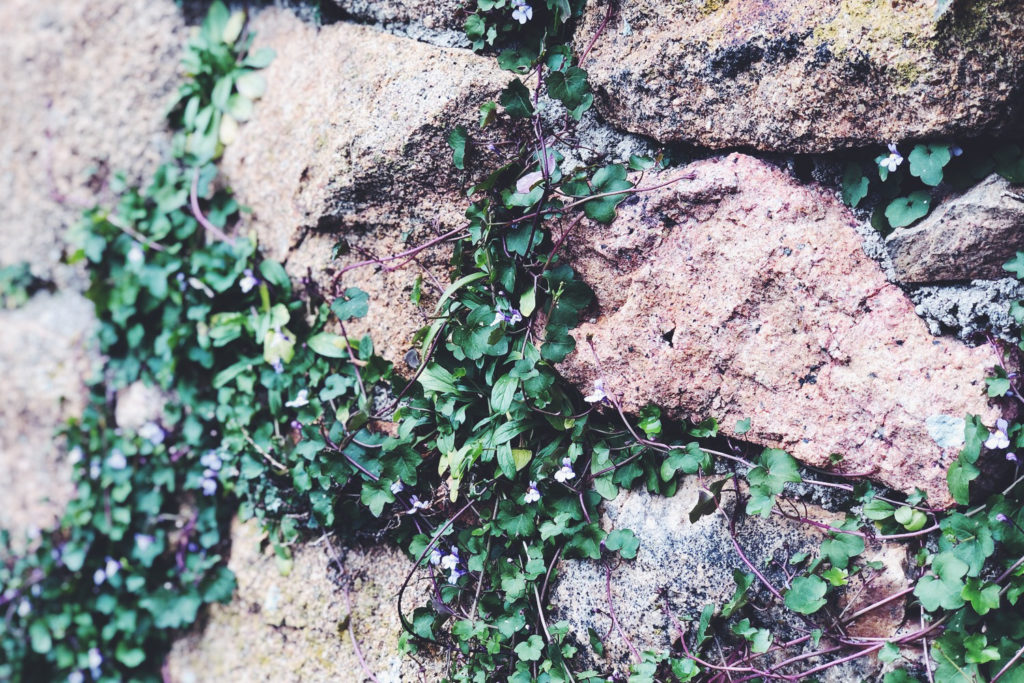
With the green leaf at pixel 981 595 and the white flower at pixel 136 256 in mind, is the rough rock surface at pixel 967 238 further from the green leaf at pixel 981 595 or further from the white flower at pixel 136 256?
the white flower at pixel 136 256

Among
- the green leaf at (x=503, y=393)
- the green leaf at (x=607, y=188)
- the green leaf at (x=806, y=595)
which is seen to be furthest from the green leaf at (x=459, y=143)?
the green leaf at (x=806, y=595)

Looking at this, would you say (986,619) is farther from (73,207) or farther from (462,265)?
(73,207)

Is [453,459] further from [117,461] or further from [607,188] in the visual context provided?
[117,461]

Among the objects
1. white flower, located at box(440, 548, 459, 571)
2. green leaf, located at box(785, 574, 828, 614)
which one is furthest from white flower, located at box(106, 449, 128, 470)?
green leaf, located at box(785, 574, 828, 614)

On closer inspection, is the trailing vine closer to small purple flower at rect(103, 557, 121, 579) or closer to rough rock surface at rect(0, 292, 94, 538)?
→ small purple flower at rect(103, 557, 121, 579)

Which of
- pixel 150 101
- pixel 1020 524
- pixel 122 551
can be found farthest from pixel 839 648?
pixel 150 101

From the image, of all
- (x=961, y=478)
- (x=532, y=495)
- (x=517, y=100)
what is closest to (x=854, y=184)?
(x=961, y=478)
